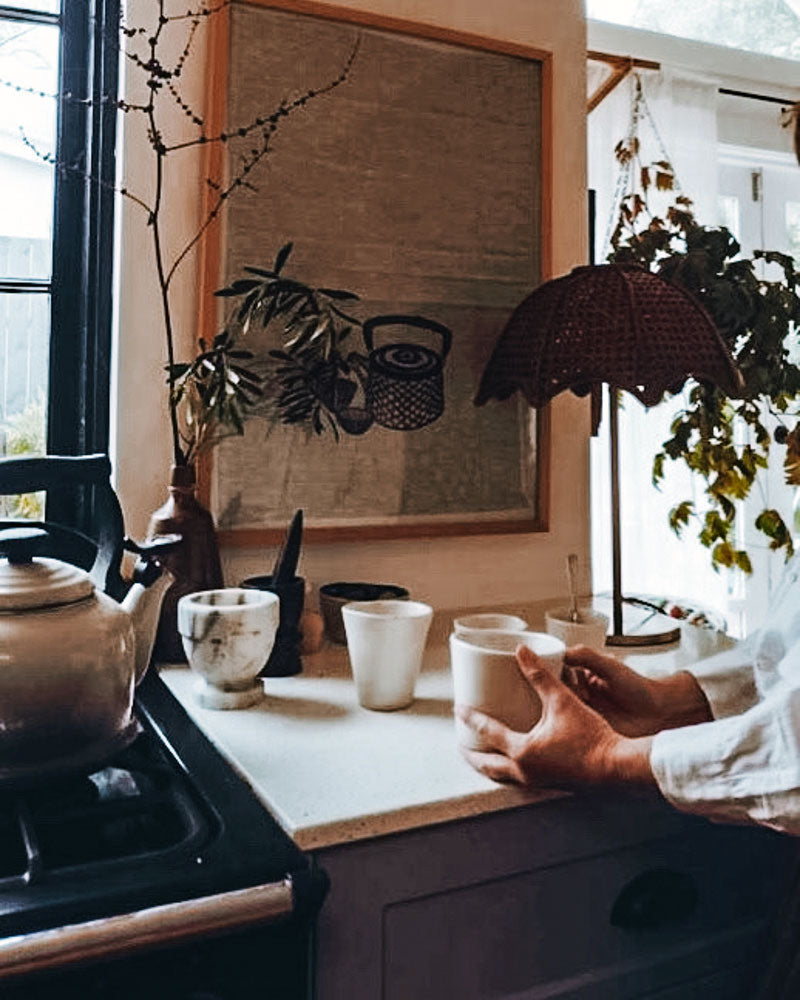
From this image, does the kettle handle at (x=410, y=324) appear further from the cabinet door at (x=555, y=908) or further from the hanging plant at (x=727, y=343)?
the cabinet door at (x=555, y=908)

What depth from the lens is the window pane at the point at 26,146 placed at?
140 cm

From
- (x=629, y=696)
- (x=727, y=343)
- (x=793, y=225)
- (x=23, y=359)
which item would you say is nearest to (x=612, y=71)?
(x=793, y=225)

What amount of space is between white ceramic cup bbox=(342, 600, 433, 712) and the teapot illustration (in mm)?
464

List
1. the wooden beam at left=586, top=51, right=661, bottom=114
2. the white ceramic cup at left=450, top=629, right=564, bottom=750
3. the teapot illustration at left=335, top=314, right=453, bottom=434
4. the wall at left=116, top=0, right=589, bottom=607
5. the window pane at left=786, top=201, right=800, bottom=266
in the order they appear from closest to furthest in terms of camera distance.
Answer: the white ceramic cup at left=450, top=629, right=564, bottom=750 < the wall at left=116, top=0, right=589, bottom=607 < the teapot illustration at left=335, top=314, right=453, bottom=434 < the wooden beam at left=586, top=51, right=661, bottom=114 < the window pane at left=786, top=201, right=800, bottom=266

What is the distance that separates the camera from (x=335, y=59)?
143 centimetres

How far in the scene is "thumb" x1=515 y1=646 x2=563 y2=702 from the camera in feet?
2.96

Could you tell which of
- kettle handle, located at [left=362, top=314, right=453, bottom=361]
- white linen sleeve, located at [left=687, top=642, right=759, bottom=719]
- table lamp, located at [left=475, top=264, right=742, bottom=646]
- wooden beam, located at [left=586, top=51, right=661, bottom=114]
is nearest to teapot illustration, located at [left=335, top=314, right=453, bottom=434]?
kettle handle, located at [left=362, top=314, right=453, bottom=361]

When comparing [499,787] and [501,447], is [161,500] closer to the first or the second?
[501,447]

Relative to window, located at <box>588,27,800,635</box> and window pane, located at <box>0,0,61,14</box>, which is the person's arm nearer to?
window, located at <box>588,27,800,635</box>

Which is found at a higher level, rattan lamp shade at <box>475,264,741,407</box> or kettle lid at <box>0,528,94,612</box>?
rattan lamp shade at <box>475,264,741,407</box>

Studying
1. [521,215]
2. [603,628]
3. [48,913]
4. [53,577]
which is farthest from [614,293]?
[48,913]

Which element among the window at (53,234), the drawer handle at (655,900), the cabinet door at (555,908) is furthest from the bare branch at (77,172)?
the drawer handle at (655,900)

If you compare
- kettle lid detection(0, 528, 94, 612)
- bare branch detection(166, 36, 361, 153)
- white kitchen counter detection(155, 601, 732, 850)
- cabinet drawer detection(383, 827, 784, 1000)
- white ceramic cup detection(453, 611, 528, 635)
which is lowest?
cabinet drawer detection(383, 827, 784, 1000)

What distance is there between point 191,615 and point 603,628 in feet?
1.93
